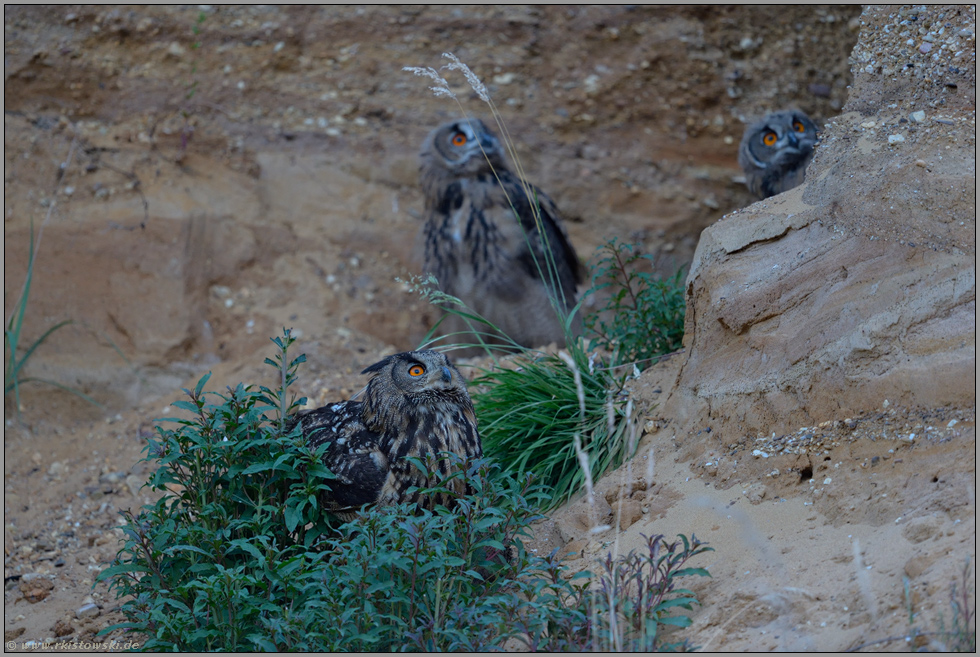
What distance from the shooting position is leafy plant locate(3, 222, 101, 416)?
17.8ft

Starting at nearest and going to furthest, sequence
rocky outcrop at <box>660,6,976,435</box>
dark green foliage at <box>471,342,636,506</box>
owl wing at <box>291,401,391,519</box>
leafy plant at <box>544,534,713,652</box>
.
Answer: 1. leafy plant at <box>544,534,713,652</box>
2. rocky outcrop at <box>660,6,976,435</box>
3. owl wing at <box>291,401,391,519</box>
4. dark green foliage at <box>471,342,636,506</box>

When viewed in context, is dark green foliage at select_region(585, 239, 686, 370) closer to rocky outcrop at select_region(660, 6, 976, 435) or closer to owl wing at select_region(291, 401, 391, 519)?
rocky outcrop at select_region(660, 6, 976, 435)

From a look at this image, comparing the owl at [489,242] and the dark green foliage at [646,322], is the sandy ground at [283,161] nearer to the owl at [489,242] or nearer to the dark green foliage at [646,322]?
the owl at [489,242]

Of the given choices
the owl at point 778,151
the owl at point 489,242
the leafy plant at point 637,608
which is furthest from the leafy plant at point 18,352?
the owl at point 778,151

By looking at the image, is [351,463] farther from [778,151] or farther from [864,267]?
[778,151]

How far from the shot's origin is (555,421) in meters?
3.74

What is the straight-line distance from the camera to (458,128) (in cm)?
610

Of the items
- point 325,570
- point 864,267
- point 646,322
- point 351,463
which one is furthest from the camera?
point 646,322

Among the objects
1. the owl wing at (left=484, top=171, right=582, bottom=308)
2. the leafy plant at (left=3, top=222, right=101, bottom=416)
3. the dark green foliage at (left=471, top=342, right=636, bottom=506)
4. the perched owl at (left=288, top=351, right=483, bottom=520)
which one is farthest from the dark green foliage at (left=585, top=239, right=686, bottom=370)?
the leafy plant at (left=3, top=222, right=101, bottom=416)

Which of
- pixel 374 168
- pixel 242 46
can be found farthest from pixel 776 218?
pixel 242 46

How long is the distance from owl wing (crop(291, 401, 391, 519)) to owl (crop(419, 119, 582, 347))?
9.07ft

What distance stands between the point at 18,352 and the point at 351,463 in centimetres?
397

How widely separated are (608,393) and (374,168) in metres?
4.00

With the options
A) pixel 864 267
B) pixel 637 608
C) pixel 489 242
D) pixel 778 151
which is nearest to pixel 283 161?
pixel 489 242
